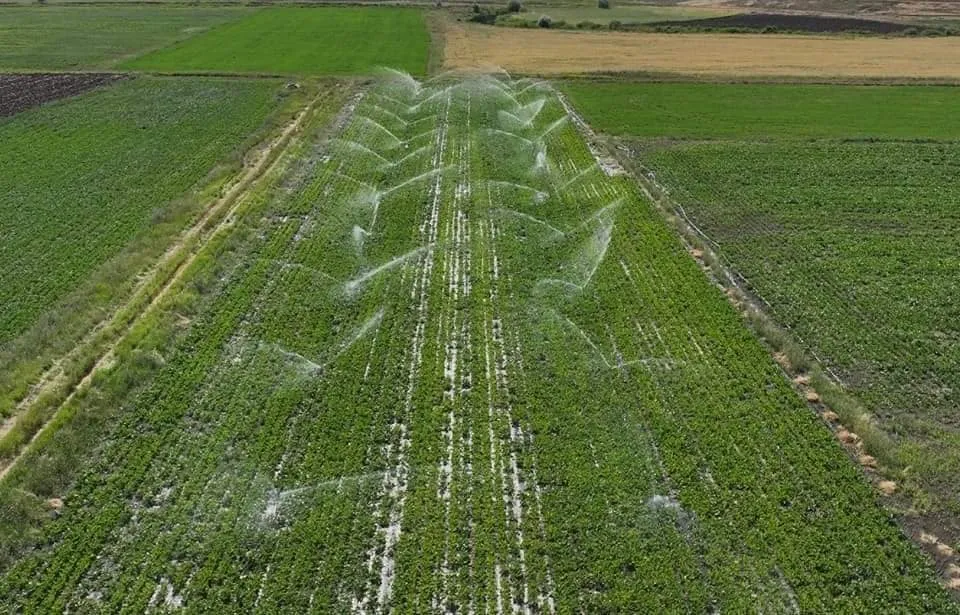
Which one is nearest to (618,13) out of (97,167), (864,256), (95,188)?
(864,256)

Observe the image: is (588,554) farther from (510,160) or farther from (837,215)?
(510,160)

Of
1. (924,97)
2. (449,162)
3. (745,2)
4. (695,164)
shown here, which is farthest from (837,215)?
(745,2)

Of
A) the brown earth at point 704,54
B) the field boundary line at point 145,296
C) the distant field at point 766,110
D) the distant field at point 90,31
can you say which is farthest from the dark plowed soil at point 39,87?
the distant field at point 766,110

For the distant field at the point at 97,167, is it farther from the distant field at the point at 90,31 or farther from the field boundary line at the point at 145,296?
the distant field at the point at 90,31

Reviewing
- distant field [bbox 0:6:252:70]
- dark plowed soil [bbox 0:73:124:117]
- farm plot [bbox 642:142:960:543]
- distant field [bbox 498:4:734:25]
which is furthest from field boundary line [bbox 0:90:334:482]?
distant field [bbox 498:4:734:25]

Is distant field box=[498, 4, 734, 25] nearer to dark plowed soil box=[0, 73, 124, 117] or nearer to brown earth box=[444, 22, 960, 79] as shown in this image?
brown earth box=[444, 22, 960, 79]

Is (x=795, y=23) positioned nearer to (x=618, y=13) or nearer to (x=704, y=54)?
(x=618, y=13)
